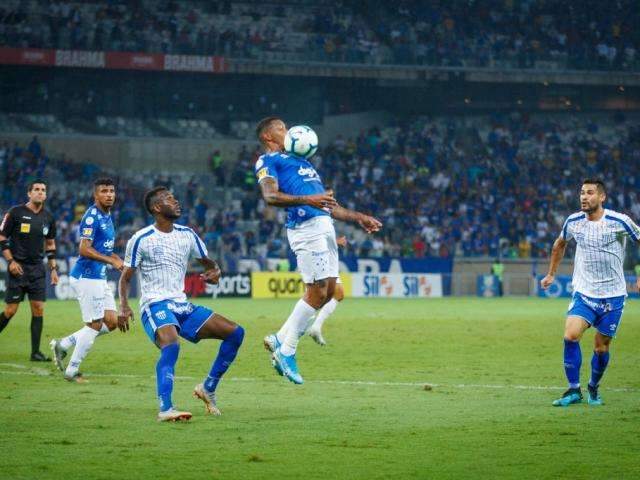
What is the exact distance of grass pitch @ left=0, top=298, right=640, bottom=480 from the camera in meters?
8.30

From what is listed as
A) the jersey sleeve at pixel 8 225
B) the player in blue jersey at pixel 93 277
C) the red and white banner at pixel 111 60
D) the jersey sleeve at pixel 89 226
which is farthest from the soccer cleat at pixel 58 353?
the red and white banner at pixel 111 60

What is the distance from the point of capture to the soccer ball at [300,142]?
12.0 meters

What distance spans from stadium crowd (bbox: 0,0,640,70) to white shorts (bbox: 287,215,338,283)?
42334 mm

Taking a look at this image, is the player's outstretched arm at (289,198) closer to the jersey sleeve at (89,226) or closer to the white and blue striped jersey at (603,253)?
the white and blue striped jersey at (603,253)

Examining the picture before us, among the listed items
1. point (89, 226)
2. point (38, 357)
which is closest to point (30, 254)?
point (38, 357)

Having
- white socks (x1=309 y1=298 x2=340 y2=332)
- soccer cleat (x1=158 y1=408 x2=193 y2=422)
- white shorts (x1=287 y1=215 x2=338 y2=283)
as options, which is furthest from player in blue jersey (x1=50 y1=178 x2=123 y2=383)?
white socks (x1=309 y1=298 x2=340 y2=332)

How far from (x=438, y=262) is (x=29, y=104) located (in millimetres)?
20592

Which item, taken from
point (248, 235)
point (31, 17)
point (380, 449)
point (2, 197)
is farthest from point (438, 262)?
point (380, 449)

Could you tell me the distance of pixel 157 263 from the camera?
35.7 feet

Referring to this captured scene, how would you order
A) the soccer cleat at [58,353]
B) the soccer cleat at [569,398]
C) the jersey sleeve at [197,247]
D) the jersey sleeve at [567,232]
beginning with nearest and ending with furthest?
the jersey sleeve at [197,247] < the soccer cleat at [569,398] < the jersey sleeve at [567,232] < the soccer cleat at [58,353]

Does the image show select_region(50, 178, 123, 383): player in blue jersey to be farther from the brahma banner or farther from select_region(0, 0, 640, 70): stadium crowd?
select_region(0, 0, 640, 70): stadium crowd

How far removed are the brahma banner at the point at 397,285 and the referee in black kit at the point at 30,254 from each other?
27.6 metres

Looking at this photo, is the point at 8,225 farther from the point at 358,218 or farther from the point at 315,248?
the point at 358,218

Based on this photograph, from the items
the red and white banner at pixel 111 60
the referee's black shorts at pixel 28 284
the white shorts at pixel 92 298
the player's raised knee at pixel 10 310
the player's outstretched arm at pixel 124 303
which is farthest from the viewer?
the red and white banner at pixel 111 60
